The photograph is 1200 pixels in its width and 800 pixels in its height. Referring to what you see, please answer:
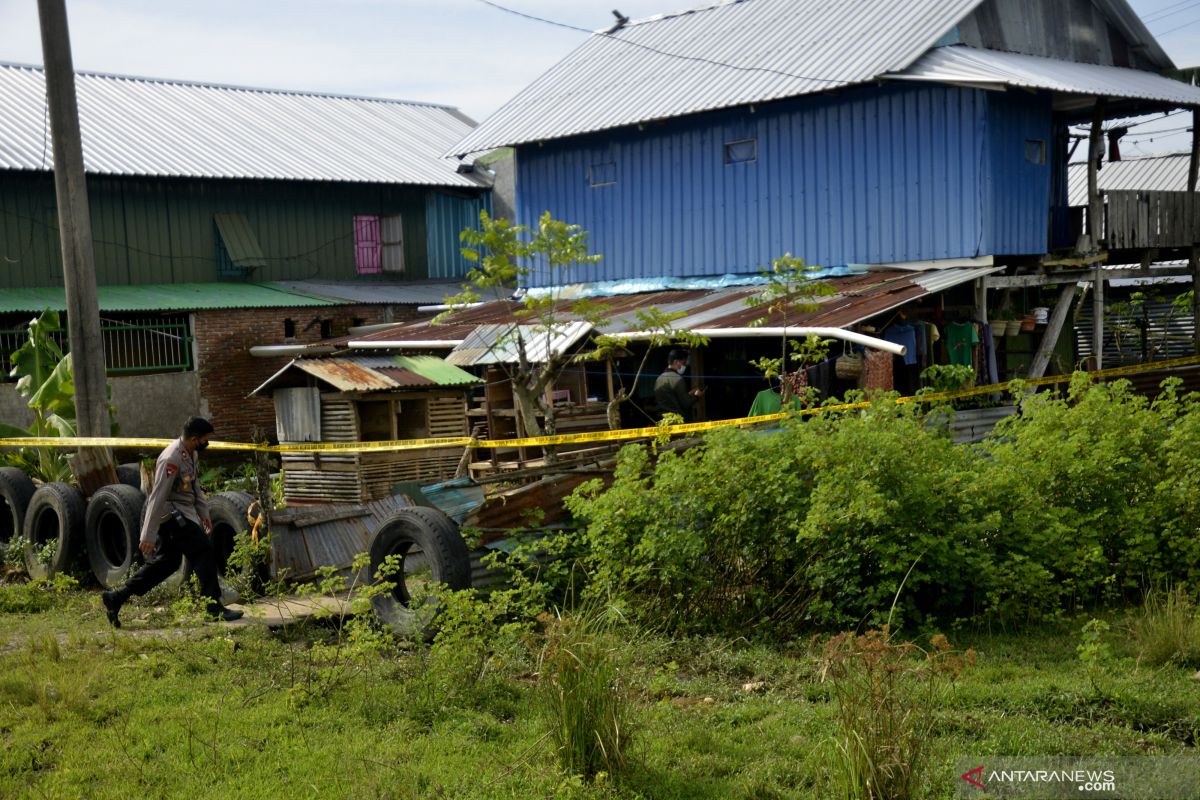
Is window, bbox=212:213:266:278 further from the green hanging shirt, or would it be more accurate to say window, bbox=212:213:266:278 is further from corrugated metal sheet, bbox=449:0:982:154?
the green hanging shirt

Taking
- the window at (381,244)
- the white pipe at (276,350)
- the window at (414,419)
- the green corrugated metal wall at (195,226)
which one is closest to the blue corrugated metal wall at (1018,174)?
the window at (414,419)

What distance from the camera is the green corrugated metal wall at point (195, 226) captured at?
2153cm

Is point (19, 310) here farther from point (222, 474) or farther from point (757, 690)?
point (757, 690)

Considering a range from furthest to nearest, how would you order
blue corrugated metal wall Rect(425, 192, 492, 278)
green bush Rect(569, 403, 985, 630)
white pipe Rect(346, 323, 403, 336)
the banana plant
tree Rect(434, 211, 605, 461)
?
blue corrugated metal wall Rect(425, 192, 492, 278)
white pipe Rect(346, 323, 403, 336)
the banana plant
tree Rect(434, 211, 605, 461)
green bush Rect(569, 403, 985, 630)

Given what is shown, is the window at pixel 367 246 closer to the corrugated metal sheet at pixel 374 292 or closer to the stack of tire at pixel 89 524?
the corrugated metal sheet at pixel 374 292

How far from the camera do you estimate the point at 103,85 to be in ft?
86.7

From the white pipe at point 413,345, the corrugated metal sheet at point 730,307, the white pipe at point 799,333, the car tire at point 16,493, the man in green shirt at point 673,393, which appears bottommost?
the car tire at point 16,493

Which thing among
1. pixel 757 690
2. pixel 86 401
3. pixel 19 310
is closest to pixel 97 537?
pixel 86 401

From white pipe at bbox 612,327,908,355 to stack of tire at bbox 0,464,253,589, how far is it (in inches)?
200

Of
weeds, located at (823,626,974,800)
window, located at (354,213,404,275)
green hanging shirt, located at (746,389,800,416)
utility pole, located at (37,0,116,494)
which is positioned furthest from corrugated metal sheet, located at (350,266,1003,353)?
weeds, located at (823,626,974,800)

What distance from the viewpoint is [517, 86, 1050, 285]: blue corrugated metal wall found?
1633 centimetres

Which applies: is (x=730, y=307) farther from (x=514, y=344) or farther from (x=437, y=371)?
(x=437, y=371)

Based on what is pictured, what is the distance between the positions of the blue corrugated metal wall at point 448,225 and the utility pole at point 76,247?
53.3 ft

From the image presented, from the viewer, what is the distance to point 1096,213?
16938mm
